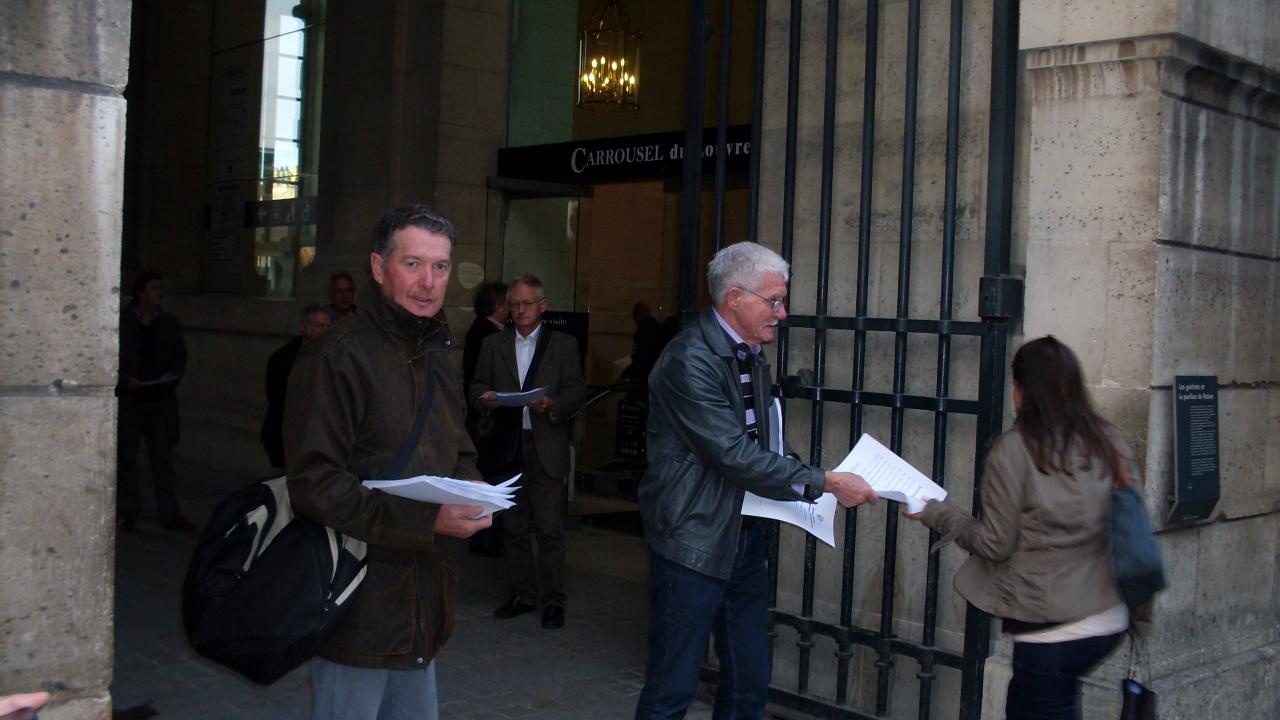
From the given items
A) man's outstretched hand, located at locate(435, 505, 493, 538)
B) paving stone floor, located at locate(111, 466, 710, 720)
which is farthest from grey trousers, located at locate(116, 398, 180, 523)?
man's outstretched hand, located at locate(435, 505, 493, 538)

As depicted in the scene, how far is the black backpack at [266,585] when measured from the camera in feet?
10.3

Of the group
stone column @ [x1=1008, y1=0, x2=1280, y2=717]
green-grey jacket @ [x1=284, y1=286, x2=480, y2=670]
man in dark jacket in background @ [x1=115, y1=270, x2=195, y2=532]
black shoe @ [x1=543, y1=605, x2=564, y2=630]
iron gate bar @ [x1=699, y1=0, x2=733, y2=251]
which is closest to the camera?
green-grey jacket @ [x1=284, y1=286, x2=480, y2=670]

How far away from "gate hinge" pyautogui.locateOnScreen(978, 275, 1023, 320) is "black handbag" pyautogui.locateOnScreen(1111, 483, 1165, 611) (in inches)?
53.9

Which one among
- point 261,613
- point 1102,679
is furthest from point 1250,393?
point 261,613

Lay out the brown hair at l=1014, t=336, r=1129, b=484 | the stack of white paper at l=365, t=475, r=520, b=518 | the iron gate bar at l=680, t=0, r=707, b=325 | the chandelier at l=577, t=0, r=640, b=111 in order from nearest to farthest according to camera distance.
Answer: the stack of white paper at l=365, t=475, r=520, b=518, the brown hair at l=1014, t=336, r=1129, b=484, the iron gate bar at l=680, t=0, r=707, b=325, the chandelier at l=577, t=0, r=640, b=111

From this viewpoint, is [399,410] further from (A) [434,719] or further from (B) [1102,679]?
(B) [1102,679]

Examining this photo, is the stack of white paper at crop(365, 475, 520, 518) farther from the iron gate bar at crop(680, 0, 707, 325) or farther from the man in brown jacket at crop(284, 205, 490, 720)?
the iron gate bar at crop(680, 0, 707, 325)

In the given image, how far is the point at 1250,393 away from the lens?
5.42 meters

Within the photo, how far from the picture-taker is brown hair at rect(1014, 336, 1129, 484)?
373 centimetres

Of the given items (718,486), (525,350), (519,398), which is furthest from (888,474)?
(525,350)

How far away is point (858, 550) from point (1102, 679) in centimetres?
120

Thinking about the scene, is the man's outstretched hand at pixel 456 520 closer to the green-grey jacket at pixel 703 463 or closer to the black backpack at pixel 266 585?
the black backpack at pixel 266 585

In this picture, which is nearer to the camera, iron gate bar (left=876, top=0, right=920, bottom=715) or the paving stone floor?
iron gate bar (left=876, top=0, right=920, bottom=715)

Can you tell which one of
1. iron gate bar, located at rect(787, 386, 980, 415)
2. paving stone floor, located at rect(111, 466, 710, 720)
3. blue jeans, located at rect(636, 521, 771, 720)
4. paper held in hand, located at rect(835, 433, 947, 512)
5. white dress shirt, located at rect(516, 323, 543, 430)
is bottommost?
paving stone floor, located at rect(111, 466, 710, 720)
